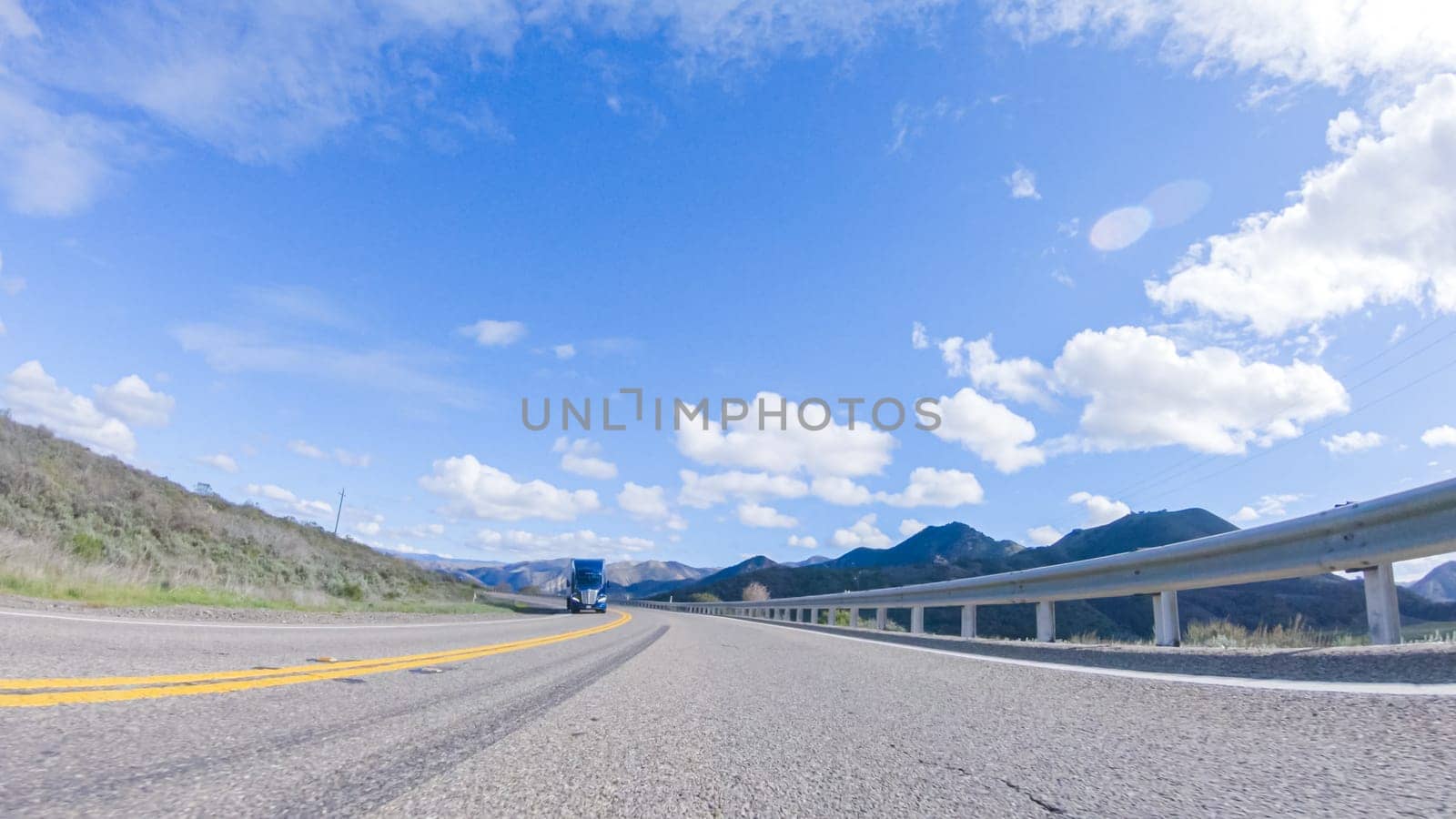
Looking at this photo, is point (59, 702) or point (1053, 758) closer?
point (1053, 758)

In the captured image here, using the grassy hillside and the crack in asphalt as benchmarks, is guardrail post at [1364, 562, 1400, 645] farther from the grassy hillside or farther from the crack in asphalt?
the grassy hillside

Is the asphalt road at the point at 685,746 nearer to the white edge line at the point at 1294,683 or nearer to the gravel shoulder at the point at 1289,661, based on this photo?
the white edge line at the point at 1294,683

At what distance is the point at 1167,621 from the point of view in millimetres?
6512

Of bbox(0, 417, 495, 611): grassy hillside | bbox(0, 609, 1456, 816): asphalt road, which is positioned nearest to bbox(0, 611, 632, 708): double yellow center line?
bbox(0, 609, 1456, 816): asphalt road

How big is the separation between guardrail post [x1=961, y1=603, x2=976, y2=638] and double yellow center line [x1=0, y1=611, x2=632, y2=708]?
7.67 m

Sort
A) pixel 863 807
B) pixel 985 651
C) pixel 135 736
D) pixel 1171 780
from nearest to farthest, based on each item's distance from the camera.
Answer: pixel 863 807 < pixel 1171 780 < pixel 135 736 < pixel 985 651

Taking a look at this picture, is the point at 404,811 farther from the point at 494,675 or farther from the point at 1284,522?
the point at 1284,522

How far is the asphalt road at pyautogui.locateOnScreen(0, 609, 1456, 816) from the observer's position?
6.93ft

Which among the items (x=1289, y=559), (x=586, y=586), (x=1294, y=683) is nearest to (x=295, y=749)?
(x=1294, y=683)

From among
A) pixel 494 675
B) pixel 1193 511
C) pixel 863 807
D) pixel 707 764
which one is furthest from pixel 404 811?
pixel 1193 511

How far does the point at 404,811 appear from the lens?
1.97m

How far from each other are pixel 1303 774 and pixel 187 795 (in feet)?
11.5

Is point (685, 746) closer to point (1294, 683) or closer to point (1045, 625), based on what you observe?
point (1294, 683)

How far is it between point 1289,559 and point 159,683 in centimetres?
760
